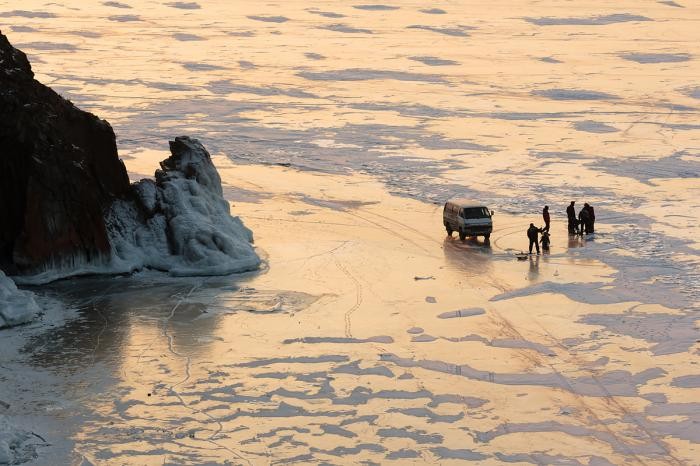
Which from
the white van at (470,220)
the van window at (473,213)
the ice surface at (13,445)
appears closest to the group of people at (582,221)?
the white van at (470,220)

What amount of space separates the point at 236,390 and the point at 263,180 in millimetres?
22186

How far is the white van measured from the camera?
117 ft

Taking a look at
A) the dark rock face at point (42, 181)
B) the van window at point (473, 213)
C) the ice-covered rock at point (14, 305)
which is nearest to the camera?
the ice-covered rock at point (14, 305)

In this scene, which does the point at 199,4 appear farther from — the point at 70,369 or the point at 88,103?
the point at 70,369

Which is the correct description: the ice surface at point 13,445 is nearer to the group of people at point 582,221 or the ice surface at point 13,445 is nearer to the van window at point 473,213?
the van window at point 473,213

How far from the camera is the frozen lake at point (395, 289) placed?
21.5 meters

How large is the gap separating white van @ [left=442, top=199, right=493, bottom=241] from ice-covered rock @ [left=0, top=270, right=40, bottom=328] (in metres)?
12.3

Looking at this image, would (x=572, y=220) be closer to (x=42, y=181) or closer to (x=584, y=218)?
(x=584, y=218)

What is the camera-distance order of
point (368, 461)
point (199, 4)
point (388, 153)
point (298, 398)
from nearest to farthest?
1. point (368, 461)
2. point (298, 398)
3. point (388, 153)
4. point (199, 4)

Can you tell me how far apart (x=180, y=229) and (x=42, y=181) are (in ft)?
11.8

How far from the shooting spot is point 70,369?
24.5 meters

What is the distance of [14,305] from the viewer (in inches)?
1079

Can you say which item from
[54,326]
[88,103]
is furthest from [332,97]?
[54,326]

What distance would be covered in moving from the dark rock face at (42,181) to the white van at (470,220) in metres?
9.32
